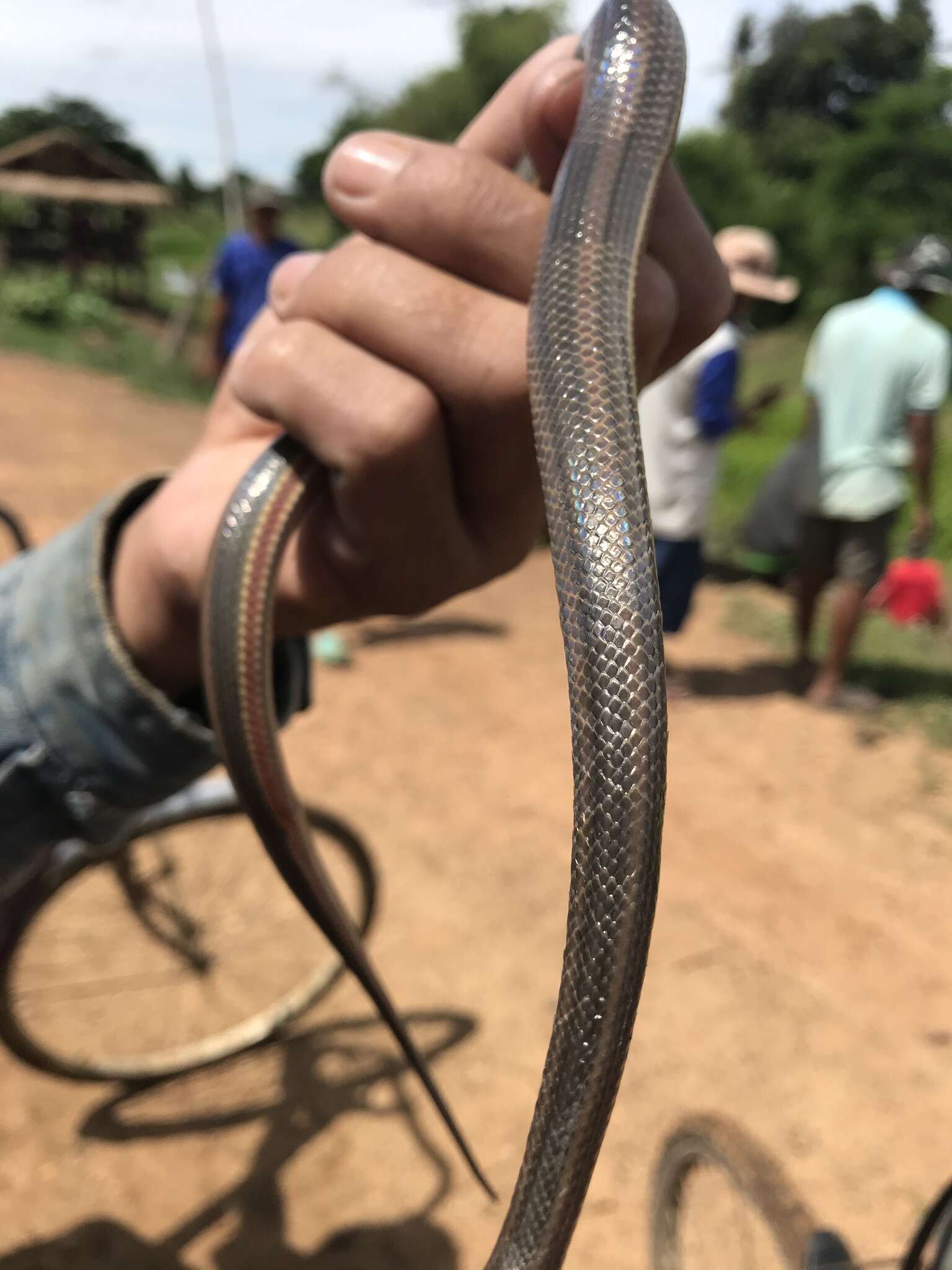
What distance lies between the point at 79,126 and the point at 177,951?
2269 inches

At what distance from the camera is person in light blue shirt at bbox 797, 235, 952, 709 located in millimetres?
4492

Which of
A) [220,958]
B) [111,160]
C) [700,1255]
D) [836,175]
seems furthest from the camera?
[111,160]

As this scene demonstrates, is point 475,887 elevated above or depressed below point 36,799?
below

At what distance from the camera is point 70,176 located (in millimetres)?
20750

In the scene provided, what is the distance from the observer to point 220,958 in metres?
3.06

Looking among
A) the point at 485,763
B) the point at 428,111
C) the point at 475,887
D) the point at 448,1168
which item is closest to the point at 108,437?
the point at 485,763

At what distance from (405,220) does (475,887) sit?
2784 mm

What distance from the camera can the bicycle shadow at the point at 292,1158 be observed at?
2.24 meters

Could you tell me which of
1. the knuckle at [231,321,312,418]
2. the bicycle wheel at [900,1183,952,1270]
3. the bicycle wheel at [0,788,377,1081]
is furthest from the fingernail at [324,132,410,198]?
the bicycle wheel at [0,788,377,1081]

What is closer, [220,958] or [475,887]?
[220,958]

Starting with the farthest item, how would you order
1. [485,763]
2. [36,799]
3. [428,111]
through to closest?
[428,111] → [485,763] → [36,799]

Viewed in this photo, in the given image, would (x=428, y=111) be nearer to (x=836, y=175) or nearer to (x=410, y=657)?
(x=836, y=175)

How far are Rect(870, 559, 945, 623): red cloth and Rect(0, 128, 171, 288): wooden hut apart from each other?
58.9 feet

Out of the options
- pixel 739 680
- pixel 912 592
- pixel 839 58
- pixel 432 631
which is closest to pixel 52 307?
pixel 432 631
